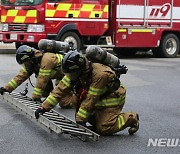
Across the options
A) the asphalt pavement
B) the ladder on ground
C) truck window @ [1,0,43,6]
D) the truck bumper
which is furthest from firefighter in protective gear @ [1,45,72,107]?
truck window @ [1,0,43,6]

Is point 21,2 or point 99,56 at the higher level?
point 21,2

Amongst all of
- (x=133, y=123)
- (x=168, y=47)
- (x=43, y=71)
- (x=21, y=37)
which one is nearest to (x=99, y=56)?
(x=133, y=123)

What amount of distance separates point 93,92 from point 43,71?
1566 millimetres

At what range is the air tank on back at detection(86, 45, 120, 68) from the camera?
544cm

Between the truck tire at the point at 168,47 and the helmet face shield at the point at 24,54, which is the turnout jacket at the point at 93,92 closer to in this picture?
the helmet face shield at the point at 24,54

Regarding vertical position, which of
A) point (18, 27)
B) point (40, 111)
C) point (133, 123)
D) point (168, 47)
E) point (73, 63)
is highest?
point (73, 63)

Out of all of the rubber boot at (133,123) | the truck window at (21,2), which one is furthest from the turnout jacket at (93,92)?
the truck window at (21,2)

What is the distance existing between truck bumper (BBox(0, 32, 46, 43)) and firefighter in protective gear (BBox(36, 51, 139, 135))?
887 centimetres

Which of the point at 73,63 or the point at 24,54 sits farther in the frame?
the point at 24,54

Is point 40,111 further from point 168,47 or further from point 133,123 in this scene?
point 168,47

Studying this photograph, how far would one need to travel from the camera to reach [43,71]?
671 cm

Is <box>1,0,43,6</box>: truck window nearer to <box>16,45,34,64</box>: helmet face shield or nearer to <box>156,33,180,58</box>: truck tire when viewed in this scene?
<box>156,33,180,58</box>: truck tire

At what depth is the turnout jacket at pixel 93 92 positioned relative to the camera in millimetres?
5340

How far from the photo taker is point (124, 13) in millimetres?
15344
